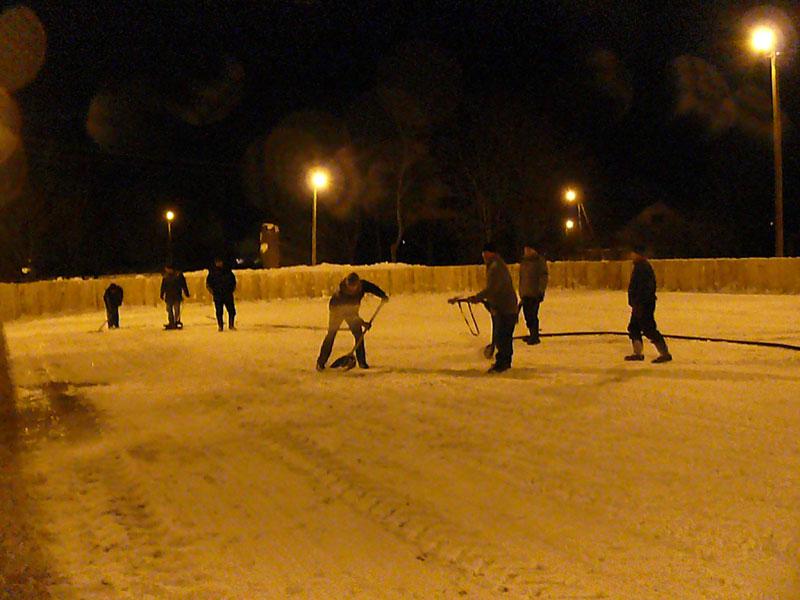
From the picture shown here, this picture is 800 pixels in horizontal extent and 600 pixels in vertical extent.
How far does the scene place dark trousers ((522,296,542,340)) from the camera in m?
14.9

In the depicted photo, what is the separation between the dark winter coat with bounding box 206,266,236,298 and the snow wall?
552 inches

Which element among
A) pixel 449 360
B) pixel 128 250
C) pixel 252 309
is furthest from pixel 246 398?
pixel 128 250

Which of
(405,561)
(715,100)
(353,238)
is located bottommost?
(405,561)

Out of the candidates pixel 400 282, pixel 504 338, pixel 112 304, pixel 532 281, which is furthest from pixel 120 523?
pixel 400 282

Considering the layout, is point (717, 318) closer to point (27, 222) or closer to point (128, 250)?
point (27, 222)

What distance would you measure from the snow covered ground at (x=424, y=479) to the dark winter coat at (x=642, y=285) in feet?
2.99

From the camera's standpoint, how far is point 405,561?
5.07 meters

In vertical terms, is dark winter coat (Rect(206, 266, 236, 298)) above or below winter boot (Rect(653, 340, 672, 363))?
above

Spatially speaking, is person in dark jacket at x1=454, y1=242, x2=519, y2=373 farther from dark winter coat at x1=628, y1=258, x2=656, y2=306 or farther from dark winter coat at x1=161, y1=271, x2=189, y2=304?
dark winter coat at x1=161, y1=271, x2=189, y2=304

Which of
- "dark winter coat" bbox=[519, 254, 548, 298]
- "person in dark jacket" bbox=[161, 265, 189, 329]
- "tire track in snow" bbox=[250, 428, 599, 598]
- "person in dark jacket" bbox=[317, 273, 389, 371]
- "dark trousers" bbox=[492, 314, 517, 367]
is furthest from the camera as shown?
"person in dark jacket" bbox=[161, 265, 189, 329]

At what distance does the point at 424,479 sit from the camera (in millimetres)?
6688

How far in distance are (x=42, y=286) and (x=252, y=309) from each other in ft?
26.3

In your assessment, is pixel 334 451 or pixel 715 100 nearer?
pixel 334 451

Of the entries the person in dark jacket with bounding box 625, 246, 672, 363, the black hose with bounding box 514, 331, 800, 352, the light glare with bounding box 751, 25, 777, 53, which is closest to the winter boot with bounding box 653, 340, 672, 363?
the person in dark jacket with bounding box 625, 246, 672, 363
